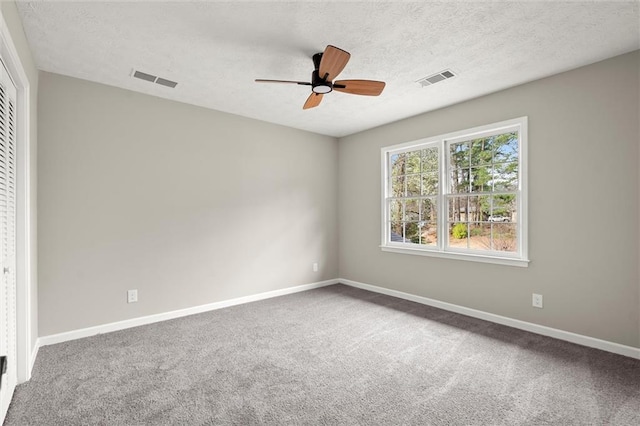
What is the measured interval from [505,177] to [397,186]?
1535 mm

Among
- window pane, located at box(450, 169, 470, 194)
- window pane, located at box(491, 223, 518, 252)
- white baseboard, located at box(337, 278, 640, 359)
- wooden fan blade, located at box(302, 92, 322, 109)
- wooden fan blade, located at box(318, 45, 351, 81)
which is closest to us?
wooden fan blade, located at box(318, 45, 351, 81)

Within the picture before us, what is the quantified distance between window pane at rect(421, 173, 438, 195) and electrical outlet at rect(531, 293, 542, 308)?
163 centimetres

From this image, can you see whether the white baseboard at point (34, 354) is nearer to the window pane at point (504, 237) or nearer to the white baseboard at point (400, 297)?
the white baseboard at point (400, 297)

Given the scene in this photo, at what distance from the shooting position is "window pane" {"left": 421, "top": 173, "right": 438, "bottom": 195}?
432 cm

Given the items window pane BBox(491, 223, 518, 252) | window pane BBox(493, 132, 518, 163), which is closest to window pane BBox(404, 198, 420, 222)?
window pane BBox(491, 223, 518, 252)

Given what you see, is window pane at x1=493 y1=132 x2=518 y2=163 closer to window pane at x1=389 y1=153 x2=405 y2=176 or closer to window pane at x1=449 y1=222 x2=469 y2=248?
window pane at x1=449 y1=222 x2=469 y2=248

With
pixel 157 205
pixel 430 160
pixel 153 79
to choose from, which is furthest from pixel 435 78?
pixel 157 205

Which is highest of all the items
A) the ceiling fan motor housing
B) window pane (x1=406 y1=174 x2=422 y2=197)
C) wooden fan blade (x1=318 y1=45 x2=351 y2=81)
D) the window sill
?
wooden fan blade (x1=318 y1=45 x2=351 y2=81)

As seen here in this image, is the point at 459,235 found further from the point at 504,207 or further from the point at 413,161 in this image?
the point at 413,161

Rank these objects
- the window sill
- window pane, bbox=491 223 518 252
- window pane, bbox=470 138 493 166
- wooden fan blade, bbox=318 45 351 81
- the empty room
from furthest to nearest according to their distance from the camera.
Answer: window pane, bbox=470 138 493 166 → window pane, bbox=491 223 518 252 → the window sill → wooden fan blade, bbox=318 45 351 81 → the empty room

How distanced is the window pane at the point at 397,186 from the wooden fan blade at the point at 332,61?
2488 mm

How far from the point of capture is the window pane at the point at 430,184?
4.32 metres

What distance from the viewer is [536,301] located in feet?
10.8

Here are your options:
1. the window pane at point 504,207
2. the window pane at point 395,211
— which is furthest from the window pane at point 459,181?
the window pane at point 395,211
